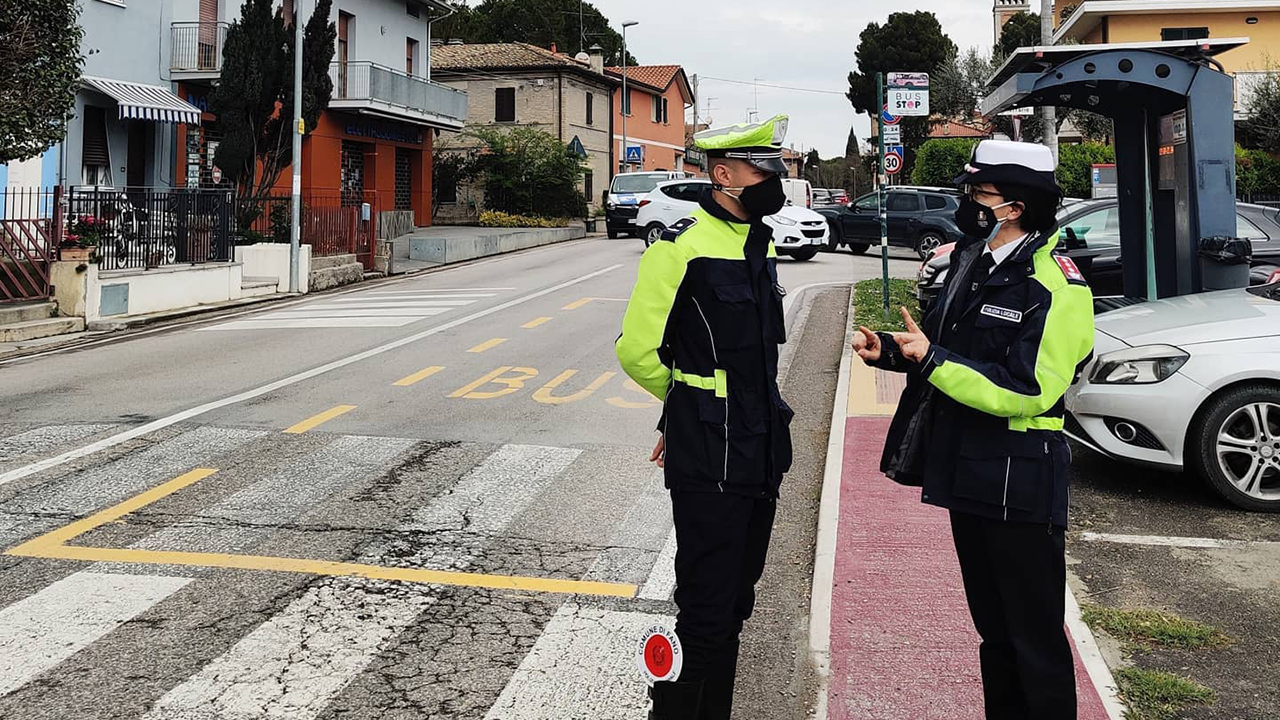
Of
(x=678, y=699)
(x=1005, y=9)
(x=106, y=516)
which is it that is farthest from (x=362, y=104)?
(x=1005, y=9)

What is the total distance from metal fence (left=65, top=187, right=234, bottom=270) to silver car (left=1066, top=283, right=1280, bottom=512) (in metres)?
13.5

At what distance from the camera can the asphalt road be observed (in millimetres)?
4492

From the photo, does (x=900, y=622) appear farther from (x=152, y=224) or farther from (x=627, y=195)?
(x=627, y=195)

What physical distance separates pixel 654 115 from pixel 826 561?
58.6 meters

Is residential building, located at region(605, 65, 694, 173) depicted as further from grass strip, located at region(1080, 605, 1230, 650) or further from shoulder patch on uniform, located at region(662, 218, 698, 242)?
shoulder patch on uniform, located at region(662, 218, 698, 242)

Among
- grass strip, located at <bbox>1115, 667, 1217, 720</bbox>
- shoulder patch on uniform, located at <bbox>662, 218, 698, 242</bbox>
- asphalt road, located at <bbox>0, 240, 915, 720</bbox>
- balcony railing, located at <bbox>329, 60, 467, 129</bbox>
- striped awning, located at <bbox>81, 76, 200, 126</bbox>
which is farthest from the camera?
balcony railing, located at <bbox>329, 60, 467, 129</bbox>

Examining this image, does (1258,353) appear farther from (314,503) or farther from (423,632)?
(314,503)

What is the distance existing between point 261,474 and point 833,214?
22.5 metres

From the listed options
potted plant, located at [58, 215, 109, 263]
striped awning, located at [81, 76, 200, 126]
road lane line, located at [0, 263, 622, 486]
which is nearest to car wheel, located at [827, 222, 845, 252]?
road lane line, located at [0, 263, 622, 486]

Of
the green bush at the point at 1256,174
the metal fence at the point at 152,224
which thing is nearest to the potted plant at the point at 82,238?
the metal fence at the point at 152,224

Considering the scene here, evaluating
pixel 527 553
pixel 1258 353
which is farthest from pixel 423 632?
pixel 1258 353

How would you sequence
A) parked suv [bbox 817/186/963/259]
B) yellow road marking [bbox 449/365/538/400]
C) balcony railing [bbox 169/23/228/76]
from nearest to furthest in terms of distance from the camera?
1. yellow road marking [bbox 449/365/538/400]
2. balcony railing [bbox 169/23/228/76]
3. parked suv [bbox 817/186/963/259]

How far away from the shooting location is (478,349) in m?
13.5

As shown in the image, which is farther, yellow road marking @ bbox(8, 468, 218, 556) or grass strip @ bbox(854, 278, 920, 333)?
grass strip @ bbox(854, 278, 920, 333)
